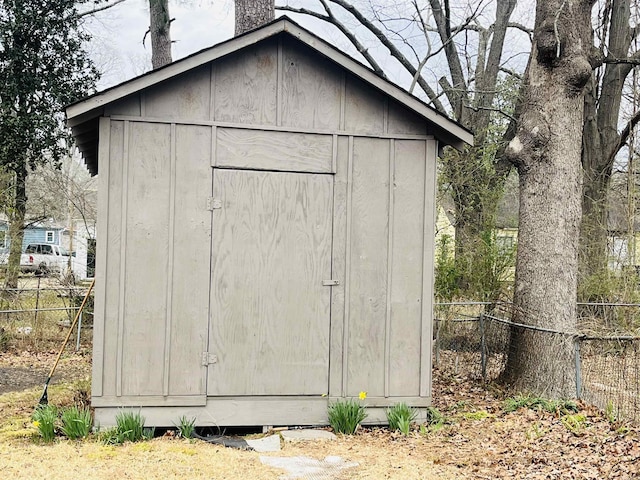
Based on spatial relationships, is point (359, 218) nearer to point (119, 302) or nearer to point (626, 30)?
point (119, 302)

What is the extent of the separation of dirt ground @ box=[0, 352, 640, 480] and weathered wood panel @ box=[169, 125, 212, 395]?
2.07 feet

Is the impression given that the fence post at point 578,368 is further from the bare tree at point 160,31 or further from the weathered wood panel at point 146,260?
the bare tree at point 160,31

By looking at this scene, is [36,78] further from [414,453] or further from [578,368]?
[578,368]

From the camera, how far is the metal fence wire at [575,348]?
6480 mm

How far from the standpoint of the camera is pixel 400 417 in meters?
6.05

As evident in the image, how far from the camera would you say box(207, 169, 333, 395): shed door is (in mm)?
5949

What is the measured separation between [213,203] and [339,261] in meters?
1.30

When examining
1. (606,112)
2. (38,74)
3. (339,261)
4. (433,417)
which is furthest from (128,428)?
(606,112)

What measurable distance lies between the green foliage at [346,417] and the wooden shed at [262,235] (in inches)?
5.9

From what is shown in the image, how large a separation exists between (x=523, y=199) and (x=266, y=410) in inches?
148

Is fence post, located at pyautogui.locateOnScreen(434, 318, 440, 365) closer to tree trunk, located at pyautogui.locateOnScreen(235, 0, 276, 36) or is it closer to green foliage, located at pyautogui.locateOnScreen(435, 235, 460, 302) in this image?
green foliage, located at pyautogui.locateOnScreen(435, 235, 460, 302)

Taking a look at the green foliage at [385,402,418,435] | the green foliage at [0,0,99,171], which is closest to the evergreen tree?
the green foliage at [0,0,99,171]

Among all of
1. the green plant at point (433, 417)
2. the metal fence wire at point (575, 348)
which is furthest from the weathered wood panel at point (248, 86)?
the metal fence wire at point (575, 348)

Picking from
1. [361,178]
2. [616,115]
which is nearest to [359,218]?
[361,178]
